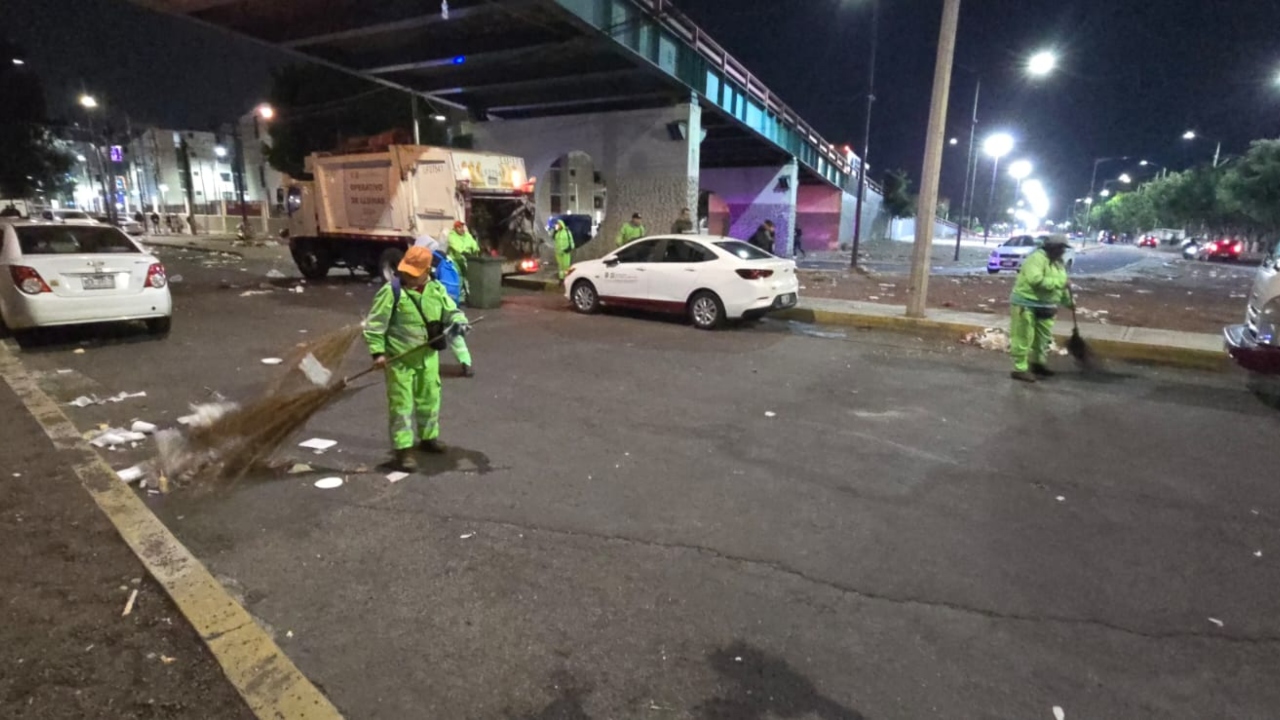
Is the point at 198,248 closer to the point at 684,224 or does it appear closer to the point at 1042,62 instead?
the point at 684,224

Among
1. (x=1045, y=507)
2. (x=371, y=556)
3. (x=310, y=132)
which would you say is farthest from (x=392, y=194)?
A: (x=310, y=132)

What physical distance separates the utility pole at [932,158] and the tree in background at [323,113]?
30194 millimetres

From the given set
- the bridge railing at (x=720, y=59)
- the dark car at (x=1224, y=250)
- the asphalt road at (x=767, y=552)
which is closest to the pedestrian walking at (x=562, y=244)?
the bridge railing at (x=720, y=59)

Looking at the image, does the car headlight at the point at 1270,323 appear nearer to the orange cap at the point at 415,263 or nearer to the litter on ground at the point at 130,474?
the orange cap at the point at 415,263

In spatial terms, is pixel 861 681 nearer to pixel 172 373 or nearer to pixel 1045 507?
pixel 1045 507

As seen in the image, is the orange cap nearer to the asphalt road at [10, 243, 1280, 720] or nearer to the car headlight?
the asphalt road at [10, 243, 1280, 720]

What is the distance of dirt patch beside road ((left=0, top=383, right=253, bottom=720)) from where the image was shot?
261 cm

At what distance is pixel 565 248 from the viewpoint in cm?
1622

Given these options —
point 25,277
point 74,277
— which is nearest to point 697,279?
point 74,277

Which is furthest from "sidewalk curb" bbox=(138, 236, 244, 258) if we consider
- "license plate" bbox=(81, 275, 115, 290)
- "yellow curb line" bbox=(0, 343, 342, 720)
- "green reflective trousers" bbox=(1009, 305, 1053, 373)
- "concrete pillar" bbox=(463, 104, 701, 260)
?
"green reflective trousers" bbox=(1009, 305, 1053, 373)

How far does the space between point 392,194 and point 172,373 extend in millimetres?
7862

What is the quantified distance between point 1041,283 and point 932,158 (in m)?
4.17

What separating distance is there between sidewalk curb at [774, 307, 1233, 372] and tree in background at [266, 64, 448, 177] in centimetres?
2979

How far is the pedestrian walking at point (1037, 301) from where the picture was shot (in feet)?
25.1
